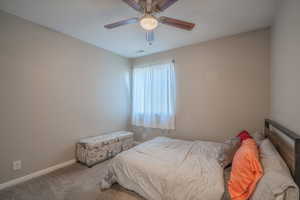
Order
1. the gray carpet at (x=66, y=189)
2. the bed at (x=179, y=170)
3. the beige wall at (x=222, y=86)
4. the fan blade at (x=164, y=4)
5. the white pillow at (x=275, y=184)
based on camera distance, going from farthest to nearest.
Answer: the beige wall at (x=222, y=86) → the gray carpet at (x=66, y=189) → the fan blade at (x=164, y=4) → the bed at (x=179, y=170) → the white pillow at (x=275, y=184)

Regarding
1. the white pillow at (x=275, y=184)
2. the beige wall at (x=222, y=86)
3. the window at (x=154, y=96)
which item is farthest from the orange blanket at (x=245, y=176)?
the window at (x=154, y=96)

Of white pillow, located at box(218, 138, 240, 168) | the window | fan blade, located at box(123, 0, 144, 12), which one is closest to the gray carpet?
white pillow, located at box(218, 138, 240, 168)

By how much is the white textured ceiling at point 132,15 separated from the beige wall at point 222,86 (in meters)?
0.29

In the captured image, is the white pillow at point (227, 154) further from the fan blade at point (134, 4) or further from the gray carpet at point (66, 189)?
the fan blade at point (134, 4)

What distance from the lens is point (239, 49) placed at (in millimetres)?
2617

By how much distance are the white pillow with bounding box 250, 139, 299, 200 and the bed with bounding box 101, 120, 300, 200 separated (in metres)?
0.15

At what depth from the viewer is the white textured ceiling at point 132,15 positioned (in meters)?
1.84

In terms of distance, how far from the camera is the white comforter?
133 cm

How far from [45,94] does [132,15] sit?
203 cm

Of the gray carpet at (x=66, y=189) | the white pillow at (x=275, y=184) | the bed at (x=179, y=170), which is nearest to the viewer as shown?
the white pillow at (x=275, y=184)

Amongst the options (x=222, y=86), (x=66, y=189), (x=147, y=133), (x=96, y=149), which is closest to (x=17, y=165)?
(x=66, y=189)

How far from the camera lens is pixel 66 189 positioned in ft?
6.38

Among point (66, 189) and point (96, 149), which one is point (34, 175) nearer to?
point (66, 189)

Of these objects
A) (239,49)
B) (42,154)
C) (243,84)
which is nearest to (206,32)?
(239,49)
